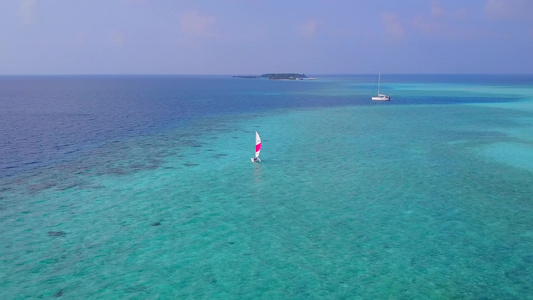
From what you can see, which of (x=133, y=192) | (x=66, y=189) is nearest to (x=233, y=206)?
(x=133, y=192)

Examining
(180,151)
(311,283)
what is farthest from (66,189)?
(311,283)

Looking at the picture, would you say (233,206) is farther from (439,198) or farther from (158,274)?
(439,198)

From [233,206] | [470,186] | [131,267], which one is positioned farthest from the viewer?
[470,186]

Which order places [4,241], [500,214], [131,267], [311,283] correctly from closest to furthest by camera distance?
[311,283] < [131,267] < [4,241] < [500,214]

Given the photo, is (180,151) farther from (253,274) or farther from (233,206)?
(253,274)

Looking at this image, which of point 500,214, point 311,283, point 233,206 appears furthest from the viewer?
point 233,206

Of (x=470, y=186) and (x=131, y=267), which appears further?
(x=470, y=186)
